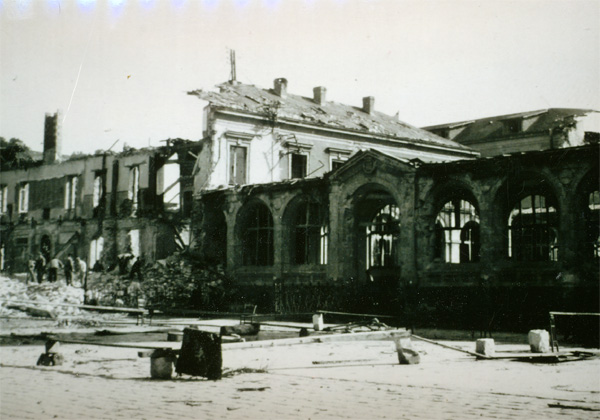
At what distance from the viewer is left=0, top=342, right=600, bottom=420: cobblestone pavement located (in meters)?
6.89

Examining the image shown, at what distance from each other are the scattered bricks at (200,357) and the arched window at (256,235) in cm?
1910

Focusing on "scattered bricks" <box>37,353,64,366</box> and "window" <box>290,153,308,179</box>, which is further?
"window" <box>290,153,308,179</box>

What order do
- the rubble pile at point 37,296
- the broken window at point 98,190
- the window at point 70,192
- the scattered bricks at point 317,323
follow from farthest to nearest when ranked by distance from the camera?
1. the broken window at point 98,190
2. the window at point 70,192
3. the rubble pile at point 37,296
4. the scattered bricks at point 317,323

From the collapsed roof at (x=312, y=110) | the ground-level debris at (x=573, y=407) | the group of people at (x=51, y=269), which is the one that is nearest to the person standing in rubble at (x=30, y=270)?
the group of people at (x=51, y=269)

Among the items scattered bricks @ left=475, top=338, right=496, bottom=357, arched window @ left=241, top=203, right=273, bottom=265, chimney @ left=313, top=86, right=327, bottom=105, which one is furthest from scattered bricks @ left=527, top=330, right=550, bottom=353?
chimney @ left=313, top=86, right=327, bottom=105

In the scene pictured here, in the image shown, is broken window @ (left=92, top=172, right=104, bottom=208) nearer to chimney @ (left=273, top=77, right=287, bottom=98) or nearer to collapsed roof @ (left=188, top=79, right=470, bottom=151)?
collapsed roof @ (left=188, top=79, right=470, bottom=151)

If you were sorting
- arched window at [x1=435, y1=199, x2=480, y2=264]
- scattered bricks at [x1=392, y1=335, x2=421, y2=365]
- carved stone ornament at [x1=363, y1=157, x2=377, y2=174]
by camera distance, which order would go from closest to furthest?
scattered bricks at [x1=392, y1=335, x2=421, y2=365] < carved stone ornament at [x1=363, y1=157, x2=377, y2=174] < arched window at [x1=435, y1=199, x2=480, y2=264]

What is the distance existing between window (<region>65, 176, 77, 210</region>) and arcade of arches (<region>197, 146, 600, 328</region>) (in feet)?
18.8

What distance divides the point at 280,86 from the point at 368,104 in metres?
6.97

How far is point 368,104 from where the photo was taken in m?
40.3

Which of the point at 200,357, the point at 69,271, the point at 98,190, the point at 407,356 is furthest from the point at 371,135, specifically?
the point at 200,357

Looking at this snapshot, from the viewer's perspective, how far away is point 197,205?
1196 inches

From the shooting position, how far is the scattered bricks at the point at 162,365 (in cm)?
938

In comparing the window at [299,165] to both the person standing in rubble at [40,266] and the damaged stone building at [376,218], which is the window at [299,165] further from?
the person standing in rubble at [40,266]
